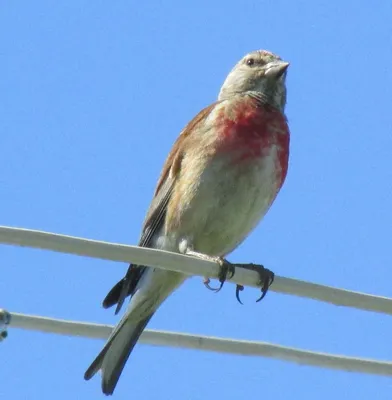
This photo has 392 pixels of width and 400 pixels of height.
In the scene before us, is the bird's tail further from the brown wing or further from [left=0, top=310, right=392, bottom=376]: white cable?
[left=0, top=310, right=392, bottom=376]: white cable

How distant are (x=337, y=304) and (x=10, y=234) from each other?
140cm

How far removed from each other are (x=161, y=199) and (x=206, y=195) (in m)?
0.43

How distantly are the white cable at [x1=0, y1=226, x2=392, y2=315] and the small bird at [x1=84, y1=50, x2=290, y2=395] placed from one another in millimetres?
1607

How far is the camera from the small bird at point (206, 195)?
6.46m

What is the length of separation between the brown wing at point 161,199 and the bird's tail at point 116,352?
198 millimetres

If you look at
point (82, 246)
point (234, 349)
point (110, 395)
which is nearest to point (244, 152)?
point (110, 395)

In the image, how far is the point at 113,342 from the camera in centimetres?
629

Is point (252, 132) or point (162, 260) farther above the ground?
point (252, 132)

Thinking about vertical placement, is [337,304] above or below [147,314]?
above

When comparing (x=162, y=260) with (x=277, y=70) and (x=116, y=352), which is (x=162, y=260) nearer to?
(x=116, y=352)

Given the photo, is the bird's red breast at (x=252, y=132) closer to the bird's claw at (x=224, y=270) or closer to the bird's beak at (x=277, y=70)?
the bird's beak at (x=277, y=70)

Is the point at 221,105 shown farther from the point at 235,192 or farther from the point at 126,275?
the point at 126,275

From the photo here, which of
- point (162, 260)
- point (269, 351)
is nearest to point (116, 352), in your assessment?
point (269, 351)

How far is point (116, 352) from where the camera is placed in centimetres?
624
